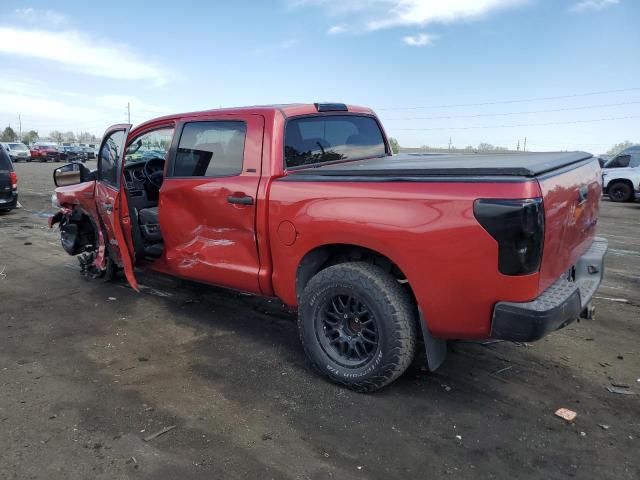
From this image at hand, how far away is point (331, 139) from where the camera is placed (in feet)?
14.4

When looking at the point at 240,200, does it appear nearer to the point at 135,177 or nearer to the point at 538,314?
the point at 538,314

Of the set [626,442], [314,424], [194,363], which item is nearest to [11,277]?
[194,363]

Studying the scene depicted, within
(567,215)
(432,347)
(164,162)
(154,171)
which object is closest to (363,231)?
(432,347)

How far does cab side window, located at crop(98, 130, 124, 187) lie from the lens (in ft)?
16.7

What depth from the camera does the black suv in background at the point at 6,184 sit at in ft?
37.1

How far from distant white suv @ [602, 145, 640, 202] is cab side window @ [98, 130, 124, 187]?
1594 cm

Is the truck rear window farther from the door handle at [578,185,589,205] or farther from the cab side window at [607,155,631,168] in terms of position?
the cab side window at [607,155,631,168]

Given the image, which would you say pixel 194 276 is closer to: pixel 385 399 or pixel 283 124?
pixel 283 124

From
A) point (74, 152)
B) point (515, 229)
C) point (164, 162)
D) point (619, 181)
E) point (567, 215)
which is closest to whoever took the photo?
point (515, 229)

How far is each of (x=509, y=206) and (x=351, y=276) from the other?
3.63 ft

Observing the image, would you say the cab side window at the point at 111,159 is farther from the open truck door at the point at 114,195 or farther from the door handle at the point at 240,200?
the door handle at the point at 240,200

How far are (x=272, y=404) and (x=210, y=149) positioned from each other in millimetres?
2136

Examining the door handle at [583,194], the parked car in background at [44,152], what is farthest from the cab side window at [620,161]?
the parked car in background at [44,152]

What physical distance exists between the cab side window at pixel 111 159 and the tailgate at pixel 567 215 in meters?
3.95
